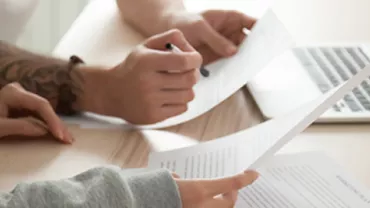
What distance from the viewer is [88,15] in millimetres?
1362

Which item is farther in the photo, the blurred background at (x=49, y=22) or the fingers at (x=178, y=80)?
the blurred background at (x=49, y=22)

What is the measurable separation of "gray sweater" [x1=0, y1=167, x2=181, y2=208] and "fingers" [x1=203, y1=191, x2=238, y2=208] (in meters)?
0.04

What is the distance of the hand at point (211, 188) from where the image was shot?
727 mm

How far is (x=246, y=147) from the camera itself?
2.80ft

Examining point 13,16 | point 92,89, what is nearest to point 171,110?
point 92,89

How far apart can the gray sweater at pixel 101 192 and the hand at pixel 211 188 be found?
0.6 inches

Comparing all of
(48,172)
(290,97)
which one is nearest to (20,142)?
(48,172)

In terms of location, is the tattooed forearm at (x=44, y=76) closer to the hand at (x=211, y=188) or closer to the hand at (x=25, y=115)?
the hand at (x=25, y=115)

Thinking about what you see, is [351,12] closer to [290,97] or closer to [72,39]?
[290,97]

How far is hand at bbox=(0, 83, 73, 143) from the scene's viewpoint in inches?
36.9

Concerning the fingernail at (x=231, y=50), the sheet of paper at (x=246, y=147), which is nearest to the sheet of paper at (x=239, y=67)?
the fingernail at (x=231, y=50)

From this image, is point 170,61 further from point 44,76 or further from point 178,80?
point 44,76

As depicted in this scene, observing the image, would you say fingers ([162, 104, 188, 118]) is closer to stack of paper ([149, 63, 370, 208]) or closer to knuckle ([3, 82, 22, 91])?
stack of paper ([149, 63, 370, 208])

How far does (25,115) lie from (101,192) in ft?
1.15
